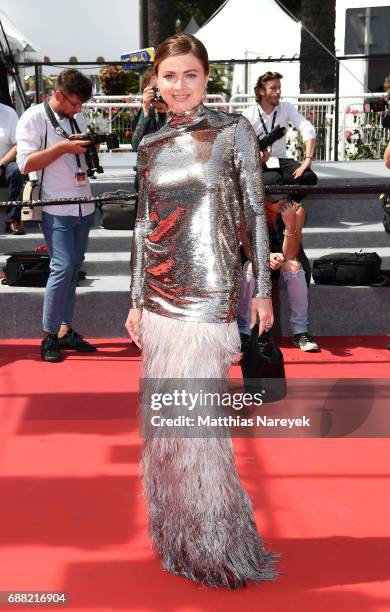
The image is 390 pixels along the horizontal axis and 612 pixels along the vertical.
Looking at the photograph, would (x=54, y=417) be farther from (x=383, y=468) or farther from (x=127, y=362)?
(x=383, y=468)

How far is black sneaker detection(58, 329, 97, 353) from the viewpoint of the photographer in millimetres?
7352

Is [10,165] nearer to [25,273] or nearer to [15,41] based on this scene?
[25,273]

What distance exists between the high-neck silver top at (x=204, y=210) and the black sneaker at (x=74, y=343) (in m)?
4.14

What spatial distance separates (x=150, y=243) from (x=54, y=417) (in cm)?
262

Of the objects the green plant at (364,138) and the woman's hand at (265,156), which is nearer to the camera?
the woman's hand at (265,156)

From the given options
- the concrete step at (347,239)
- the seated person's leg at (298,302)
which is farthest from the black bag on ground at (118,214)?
the seated person's leg at (298,302)

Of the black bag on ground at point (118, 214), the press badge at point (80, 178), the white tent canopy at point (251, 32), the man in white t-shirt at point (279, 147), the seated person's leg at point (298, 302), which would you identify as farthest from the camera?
the white tent canopy at point (251, 32)

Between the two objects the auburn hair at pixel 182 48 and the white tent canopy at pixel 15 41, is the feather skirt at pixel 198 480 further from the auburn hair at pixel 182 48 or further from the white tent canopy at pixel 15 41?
the white tent canopy at pixel 15 41

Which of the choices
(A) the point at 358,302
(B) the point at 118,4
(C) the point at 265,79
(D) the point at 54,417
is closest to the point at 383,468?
(D) the point at 54,417

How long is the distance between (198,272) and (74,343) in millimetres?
4291

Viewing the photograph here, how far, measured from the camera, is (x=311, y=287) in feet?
25.8

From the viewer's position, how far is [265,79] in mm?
8836

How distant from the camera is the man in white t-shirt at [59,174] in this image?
6664 millimetres

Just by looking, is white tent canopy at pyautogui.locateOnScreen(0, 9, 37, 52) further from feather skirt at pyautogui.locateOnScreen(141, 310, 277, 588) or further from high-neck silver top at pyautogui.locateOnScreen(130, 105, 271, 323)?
feather skirt at pyautogui.locateOnScreen(141, 310, 277, 588)
